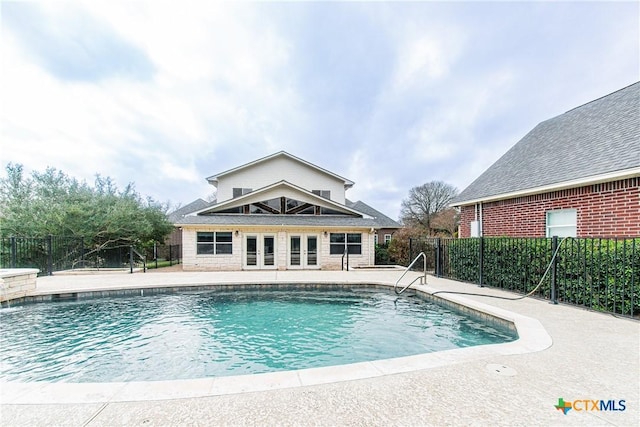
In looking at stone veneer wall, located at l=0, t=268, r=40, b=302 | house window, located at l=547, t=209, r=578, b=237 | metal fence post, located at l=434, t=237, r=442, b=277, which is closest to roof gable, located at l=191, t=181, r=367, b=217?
metal fence post, located at l=434, t=237, r=442, b=277

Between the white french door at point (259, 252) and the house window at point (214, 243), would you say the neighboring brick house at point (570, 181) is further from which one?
the house window at point (214, 243)

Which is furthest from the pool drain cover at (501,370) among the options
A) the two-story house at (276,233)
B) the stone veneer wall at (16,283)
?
the stone veneer wall at (16,283)

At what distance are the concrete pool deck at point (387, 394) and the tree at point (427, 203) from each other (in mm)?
29602

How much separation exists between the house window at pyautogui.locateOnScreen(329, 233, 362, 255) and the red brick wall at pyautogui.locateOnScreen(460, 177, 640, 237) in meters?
6.63

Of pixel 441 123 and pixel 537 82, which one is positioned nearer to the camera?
pixel 537 82

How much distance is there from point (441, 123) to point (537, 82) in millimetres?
5704

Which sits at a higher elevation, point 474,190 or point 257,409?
point 474,190

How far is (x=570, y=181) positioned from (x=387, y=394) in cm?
884

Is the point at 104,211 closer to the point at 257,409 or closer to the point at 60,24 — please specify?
the point at 60,24

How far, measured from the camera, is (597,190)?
7.73 metres

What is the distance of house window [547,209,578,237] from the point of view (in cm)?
853

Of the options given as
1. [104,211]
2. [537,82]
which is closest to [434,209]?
[537,82]

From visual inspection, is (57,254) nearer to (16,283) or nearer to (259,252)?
(16,283)

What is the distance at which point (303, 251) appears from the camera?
50.7 feet
